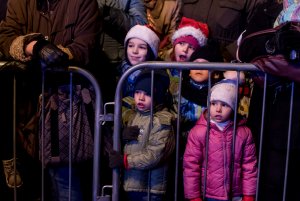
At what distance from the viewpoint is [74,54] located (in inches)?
173

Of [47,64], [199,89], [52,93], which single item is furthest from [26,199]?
[199,89]

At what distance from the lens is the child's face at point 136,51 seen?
15.9 ft

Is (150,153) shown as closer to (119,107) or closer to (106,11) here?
(119,107)

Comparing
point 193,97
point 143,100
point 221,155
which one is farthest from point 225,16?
point 221,155

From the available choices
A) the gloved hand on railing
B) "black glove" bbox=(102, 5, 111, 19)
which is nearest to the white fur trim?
"black glove" bbox=(102, 5, 111, 19)

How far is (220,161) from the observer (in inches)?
169

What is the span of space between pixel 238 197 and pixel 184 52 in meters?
1.33

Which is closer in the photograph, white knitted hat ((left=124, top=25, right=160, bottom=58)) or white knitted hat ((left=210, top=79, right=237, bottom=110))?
white knitted hat ((left=210, top=79, right=237, bottom=110))

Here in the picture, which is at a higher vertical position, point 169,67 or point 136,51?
point 136,51

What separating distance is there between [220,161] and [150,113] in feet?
2.01

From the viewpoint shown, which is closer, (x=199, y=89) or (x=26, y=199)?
(x=199, y=89)

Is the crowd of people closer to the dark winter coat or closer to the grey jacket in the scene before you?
the grey jacket

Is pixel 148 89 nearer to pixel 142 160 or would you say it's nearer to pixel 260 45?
pixel 142 160

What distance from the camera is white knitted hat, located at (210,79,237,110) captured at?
429 centimetres
